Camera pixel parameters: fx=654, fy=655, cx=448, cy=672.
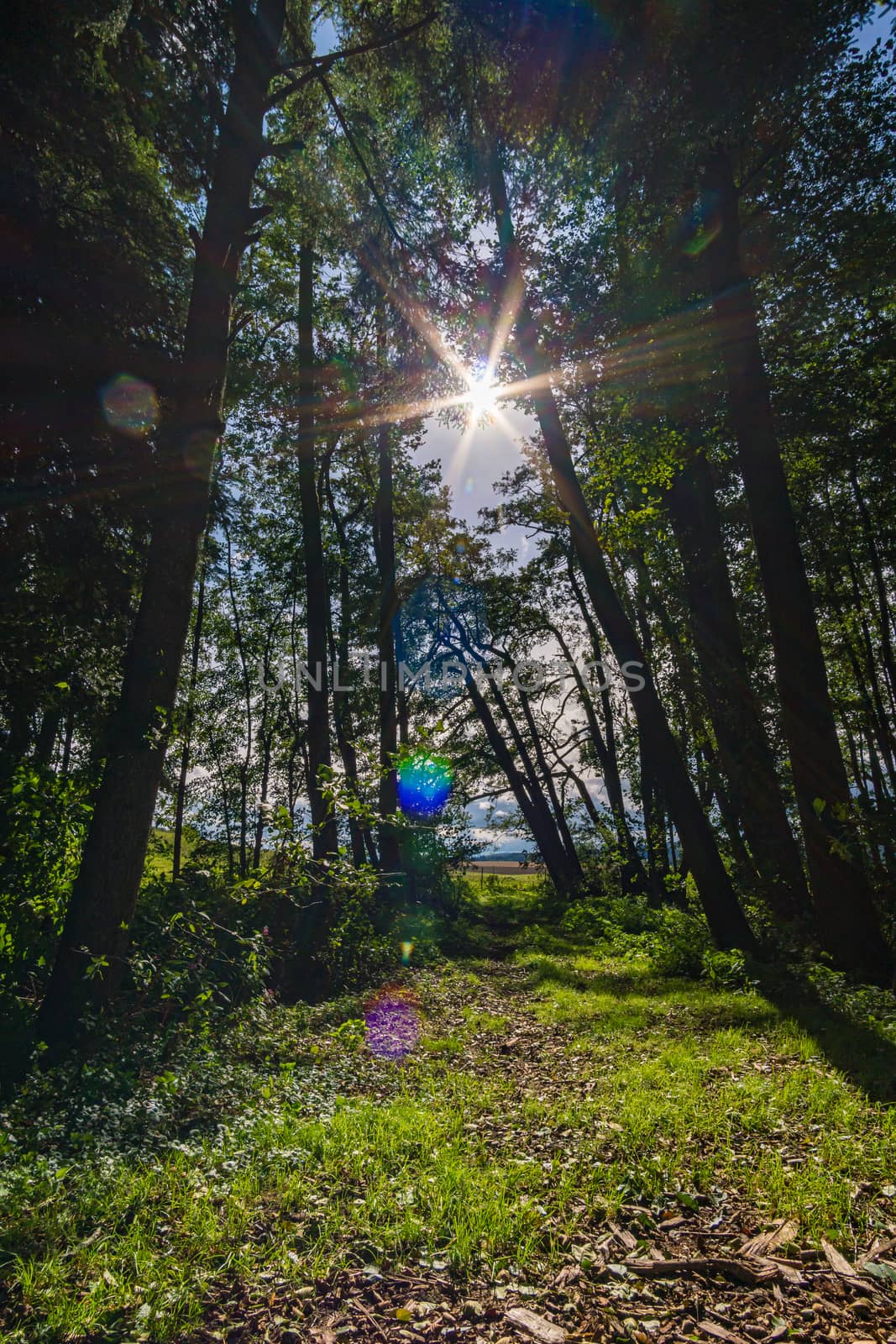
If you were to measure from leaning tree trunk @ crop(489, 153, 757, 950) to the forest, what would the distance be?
71mm

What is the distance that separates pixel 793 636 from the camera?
725 centimetres

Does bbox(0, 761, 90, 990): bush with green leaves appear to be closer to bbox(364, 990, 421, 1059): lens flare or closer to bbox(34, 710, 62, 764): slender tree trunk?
bbox(364, 990, 421, 1059): lens flare

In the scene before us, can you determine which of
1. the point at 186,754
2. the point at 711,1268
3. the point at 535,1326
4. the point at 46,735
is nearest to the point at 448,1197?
the point at 535,1326

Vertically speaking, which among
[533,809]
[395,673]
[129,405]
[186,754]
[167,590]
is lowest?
[533,809]

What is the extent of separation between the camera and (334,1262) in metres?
2.51

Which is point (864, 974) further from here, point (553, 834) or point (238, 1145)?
point (553, 834)

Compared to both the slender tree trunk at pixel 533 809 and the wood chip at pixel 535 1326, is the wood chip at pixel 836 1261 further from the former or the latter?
the slender tree trunk at pixel 533 809

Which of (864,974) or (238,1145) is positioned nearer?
(238,1145)

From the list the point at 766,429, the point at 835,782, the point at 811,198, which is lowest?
the point at 835,782

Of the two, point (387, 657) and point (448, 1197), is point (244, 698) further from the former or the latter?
point (448, 1197)

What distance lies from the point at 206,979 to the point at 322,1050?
1.22m

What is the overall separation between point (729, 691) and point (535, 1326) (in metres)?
8.75

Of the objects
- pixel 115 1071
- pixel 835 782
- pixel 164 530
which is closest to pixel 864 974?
pixel 835 782

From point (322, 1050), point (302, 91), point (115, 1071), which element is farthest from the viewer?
point (302, 91)
